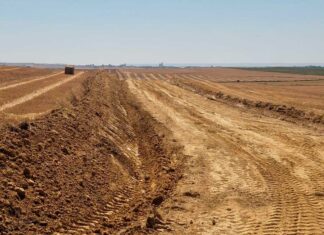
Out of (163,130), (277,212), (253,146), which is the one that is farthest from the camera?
(163,130)

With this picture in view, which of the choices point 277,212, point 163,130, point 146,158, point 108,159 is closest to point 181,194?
point 277,212

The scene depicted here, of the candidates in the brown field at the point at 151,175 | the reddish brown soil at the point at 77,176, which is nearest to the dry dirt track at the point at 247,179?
the brown field at the point at 151,175

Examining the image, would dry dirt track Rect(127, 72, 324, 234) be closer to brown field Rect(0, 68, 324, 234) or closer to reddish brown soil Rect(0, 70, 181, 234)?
brown field Rect(0, 68, 324, 234)

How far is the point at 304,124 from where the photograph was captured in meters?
25.6

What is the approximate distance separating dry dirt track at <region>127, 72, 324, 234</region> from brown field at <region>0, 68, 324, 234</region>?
0.03 m

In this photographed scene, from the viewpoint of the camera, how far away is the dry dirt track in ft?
33.6

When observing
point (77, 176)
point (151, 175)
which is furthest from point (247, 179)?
point (77, 176)

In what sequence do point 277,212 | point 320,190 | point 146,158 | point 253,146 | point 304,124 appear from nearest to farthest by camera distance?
point 277,212 → point 320,190 → point 146,158 → point 253,146 → point 304,124

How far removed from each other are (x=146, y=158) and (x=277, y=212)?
7.36 metres

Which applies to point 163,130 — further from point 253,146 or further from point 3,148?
point 3,148

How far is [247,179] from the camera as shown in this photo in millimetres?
13789

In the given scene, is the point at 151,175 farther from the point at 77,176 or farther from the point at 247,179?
the point at 77,176

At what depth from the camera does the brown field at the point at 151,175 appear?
9.81 metres

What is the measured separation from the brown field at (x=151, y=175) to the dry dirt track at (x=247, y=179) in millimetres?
32
